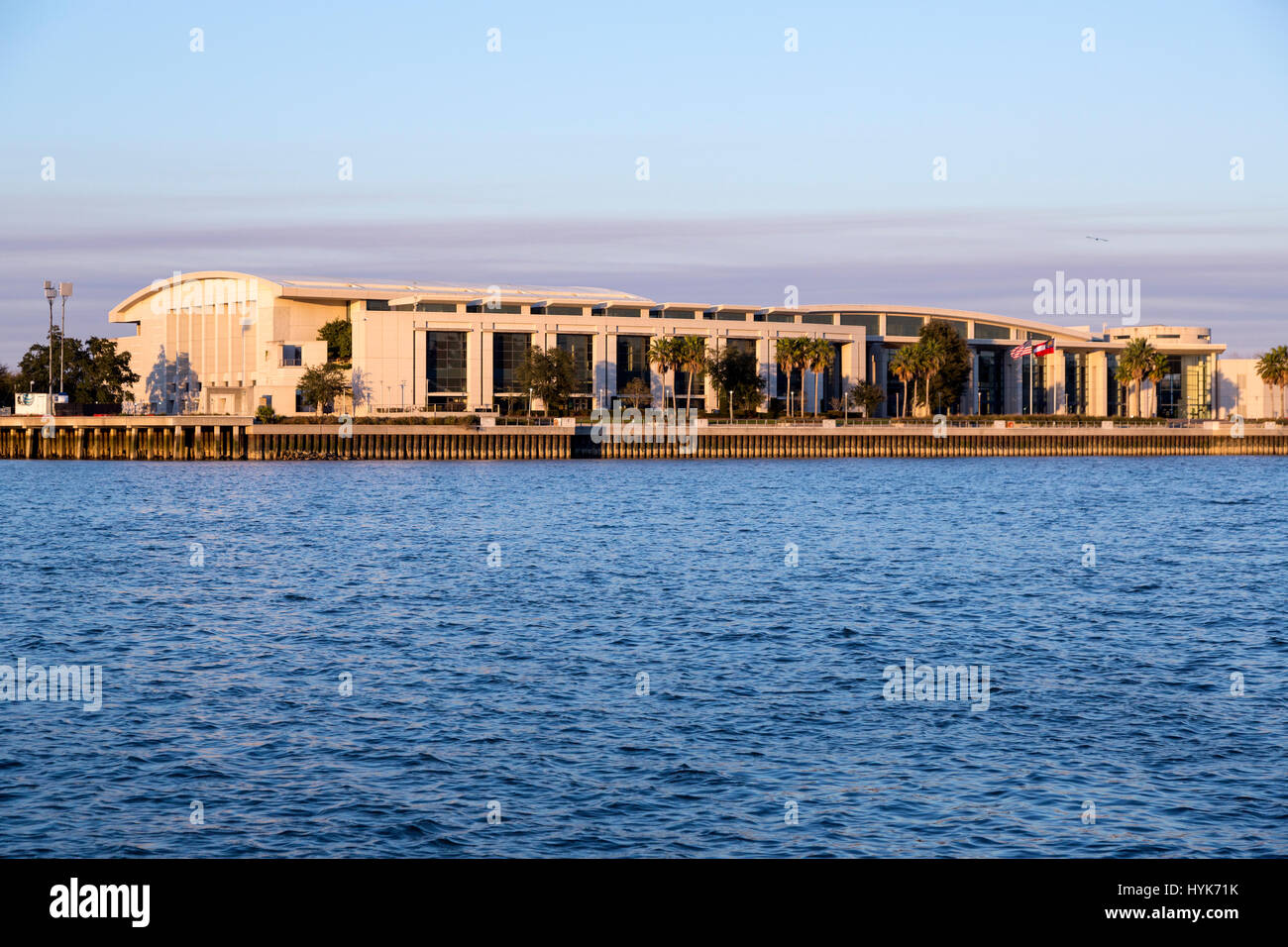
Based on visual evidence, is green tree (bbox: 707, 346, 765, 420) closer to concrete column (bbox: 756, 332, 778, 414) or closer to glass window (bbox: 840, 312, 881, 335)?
concrete column (bbox: 756, 332, 778, 414)

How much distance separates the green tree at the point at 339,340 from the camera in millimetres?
152125

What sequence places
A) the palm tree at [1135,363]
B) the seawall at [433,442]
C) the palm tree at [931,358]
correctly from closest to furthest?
the seawall at [433,442]
the palm tree at [931,358]
the palm tree at [1135,363]

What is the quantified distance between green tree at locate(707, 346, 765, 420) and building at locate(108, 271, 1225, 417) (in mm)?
5549

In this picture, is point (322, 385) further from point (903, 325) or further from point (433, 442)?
point (903, 325)

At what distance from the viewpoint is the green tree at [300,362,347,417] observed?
143 m

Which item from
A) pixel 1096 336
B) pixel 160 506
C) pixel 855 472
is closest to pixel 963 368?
pixel 1096 336

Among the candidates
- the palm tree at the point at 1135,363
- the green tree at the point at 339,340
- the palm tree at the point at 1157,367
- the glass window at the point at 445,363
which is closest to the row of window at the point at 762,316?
the green tree at the point at 339,340

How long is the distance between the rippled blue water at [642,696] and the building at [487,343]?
94123 mm

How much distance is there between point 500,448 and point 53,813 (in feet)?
378

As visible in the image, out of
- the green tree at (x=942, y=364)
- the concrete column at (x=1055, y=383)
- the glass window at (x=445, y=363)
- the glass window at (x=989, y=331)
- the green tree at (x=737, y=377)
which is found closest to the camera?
the glass window at (x=445, y=363)

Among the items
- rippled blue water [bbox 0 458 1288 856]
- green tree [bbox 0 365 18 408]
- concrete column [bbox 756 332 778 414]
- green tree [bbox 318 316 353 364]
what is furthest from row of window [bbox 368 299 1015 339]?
rippled blue water [bbox 0 458 1288 856]

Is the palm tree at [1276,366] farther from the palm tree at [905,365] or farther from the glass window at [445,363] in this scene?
the glass window at [445,363]

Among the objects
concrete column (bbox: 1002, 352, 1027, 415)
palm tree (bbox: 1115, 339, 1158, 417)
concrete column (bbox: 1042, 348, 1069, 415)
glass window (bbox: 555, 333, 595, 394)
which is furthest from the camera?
concrete column (bbox: 1042, 348, 1069, 415)
